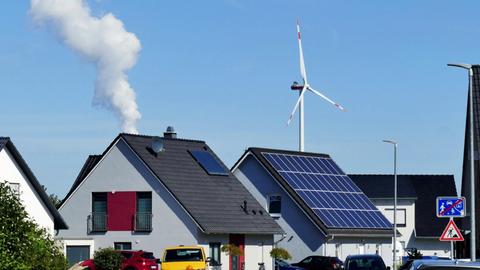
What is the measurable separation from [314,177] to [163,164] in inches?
555

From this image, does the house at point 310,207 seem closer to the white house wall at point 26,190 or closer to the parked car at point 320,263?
the parked car at point 320,263

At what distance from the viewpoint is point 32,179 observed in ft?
186

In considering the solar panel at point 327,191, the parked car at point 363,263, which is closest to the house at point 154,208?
the solar panel at point 327,191

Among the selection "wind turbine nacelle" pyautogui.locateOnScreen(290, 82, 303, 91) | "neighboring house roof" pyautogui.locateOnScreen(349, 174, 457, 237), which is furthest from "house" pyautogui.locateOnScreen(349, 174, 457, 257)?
"wind turbine nacelle" pyautogui.locateOnScreen(290, 82, 303, 91)

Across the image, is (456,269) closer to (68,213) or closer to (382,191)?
(68,213)

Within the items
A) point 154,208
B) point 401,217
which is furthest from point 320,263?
point 401,217

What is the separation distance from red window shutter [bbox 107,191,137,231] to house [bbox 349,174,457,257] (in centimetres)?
3936

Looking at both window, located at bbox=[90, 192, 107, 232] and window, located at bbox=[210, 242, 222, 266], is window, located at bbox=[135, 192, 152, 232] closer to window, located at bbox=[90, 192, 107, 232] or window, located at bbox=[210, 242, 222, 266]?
window, located at bbox=[90, 192, 107, 232]

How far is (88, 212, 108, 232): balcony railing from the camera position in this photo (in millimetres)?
62969

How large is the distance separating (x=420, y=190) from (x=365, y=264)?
61675 mm

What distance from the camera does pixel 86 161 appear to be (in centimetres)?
7225

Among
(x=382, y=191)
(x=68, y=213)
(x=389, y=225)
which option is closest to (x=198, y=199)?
(x=68, y=213)

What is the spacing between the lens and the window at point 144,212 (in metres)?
61.9

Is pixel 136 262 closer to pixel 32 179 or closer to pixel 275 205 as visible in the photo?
pixel 32 179
